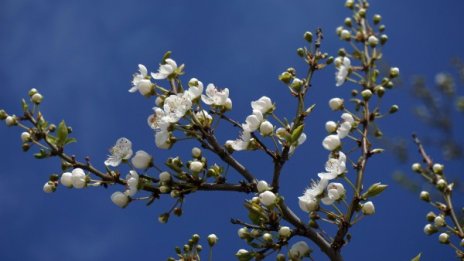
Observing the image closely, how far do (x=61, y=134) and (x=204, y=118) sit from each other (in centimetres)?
72

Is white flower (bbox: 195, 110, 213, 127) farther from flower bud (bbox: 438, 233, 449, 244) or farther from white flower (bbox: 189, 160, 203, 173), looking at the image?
flower bud (bbox: 438, 233, 449, 244)

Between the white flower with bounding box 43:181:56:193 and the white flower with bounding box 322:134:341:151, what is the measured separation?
1.44m

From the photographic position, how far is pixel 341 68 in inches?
138

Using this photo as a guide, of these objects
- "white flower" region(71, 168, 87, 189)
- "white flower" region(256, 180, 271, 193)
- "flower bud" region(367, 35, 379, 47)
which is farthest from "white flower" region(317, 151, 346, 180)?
"flower bud" region(367, 35, 379, 47)

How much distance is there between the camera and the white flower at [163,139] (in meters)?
2.59

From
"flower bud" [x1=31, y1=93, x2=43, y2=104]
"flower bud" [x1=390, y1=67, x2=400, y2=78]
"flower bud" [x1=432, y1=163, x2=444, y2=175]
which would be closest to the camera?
"flower bud" [x1=31, y1=93, x2=43, y2=104]

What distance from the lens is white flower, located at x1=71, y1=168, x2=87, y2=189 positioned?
266 cm

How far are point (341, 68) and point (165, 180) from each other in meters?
1.53

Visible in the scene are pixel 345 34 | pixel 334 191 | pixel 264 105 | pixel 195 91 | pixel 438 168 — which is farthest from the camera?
pixel 345 34

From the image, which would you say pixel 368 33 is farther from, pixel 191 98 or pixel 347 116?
pixel 191 98

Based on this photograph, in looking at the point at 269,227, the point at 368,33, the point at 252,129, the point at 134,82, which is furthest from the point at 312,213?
the point at 368,33

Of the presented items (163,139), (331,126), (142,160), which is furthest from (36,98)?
(331,126)

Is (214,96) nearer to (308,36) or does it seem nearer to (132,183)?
(132,183)

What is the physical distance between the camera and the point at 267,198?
239 cm
